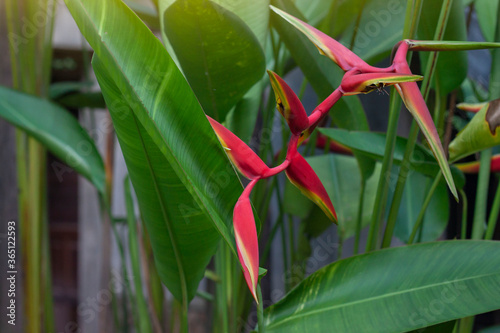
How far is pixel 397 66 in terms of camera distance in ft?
0.68

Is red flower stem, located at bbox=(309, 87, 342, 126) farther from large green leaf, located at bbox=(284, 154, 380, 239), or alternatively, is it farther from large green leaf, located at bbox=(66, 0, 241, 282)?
large green leaf, located at bbox=(284, 154, 380, 239)

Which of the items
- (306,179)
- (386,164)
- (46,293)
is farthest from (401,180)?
Answer: (46,293)

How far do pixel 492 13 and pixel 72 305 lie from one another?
1287 mm

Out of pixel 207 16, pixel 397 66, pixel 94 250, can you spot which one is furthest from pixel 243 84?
pixel 94 250

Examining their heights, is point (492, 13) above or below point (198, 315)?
above

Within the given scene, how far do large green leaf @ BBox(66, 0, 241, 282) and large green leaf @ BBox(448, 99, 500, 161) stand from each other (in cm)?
21

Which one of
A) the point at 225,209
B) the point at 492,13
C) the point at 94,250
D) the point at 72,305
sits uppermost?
the point at 492,13

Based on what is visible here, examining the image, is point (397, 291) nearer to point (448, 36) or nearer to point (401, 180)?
point (401, 180)

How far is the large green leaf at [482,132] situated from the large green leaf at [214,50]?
184 mm

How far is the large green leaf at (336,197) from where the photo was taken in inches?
21.9

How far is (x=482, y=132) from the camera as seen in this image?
324 millimetres

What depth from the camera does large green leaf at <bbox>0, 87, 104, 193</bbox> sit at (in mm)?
505

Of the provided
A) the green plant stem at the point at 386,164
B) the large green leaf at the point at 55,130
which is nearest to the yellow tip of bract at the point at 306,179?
the green plant stem at the point at 386,164

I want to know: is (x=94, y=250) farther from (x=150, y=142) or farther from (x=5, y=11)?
(x=150, y=142)
